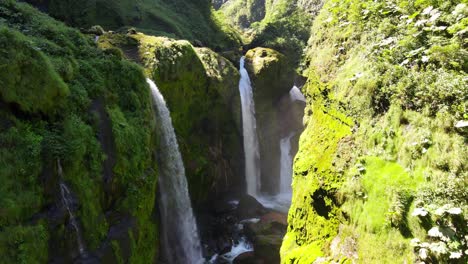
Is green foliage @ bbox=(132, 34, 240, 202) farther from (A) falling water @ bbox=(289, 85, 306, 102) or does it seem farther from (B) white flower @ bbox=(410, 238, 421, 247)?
(B) white flower @ bbox=(410, 238, 421, 247)

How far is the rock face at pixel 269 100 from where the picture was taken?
26562 millimetres

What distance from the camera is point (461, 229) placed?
5184 mm

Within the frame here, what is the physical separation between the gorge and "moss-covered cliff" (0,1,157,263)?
34mm

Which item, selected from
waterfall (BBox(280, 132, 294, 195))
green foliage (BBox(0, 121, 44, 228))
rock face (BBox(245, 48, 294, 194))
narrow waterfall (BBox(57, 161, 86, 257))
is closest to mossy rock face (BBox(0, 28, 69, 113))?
green foliage (BBox(0, 121, 44, 228))

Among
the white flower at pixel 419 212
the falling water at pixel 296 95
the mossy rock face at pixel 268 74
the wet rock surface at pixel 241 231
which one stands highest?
the mossy rock face at pixel 268 74

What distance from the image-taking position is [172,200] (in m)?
14.4

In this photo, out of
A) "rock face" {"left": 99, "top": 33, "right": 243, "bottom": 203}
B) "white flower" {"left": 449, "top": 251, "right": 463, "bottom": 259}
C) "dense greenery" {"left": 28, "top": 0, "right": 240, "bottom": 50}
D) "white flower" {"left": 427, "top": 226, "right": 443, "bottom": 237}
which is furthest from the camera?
"dense greenery" {"left": 28, "top": 0, "right": 240, "bottom": 50}

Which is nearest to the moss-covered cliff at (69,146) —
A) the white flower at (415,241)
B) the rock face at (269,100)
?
the white flower at (415,241)

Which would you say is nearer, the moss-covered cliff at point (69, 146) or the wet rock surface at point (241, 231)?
the moss-covered cliff at point (69, 146)

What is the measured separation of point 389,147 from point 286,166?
21.8 meters

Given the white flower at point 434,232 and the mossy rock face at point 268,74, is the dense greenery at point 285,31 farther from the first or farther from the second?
the white flower at point 434,232

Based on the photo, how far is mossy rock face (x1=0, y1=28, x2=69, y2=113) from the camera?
26.5 ft

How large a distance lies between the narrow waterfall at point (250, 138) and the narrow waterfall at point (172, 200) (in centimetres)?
999

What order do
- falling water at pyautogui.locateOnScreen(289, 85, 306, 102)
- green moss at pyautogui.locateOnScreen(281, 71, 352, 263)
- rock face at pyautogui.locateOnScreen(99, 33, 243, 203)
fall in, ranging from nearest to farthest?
green moss at pyautogui.locateOnScreen(281, 71, 352, 263)
rock face at pyautogui.locateOnScreen(99, 33, 243, 203)
falling water at pyautogui.locateOnScreen(289, 85, 306, 102)
